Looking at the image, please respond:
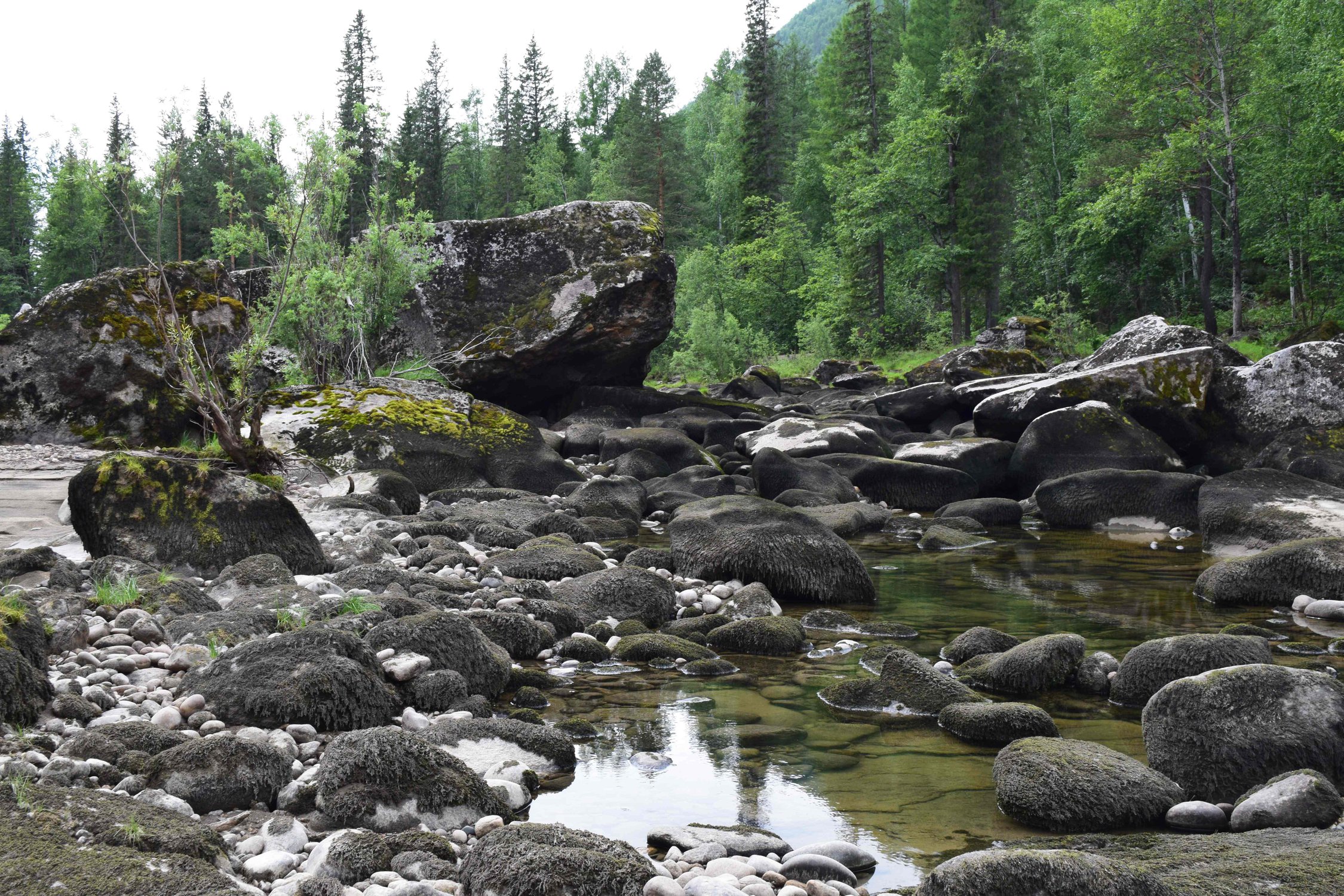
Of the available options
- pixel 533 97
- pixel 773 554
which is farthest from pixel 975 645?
pixel 533 97

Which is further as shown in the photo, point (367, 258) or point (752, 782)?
point (367, 258)

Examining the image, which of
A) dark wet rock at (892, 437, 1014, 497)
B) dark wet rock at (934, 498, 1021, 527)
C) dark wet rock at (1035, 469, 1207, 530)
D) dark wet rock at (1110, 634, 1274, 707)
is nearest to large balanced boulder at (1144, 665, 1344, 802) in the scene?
dark wet rock at (1110, 634, 1274, 707)

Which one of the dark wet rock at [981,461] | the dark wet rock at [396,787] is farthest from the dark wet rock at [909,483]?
the dark wet rock at [396,787]

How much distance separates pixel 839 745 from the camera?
477 centimetres

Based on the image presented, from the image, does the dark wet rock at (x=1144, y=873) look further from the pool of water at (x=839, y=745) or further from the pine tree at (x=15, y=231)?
the pine tree at (x=15, y=231)

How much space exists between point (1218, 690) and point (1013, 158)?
1628 inches

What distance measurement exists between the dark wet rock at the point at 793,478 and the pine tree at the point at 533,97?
5865cm

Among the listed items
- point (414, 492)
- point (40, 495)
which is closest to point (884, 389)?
point (414, 492)

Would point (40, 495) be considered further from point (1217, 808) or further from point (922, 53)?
point (922, 53)

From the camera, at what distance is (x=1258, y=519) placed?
387 inches

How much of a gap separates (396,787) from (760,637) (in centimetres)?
340

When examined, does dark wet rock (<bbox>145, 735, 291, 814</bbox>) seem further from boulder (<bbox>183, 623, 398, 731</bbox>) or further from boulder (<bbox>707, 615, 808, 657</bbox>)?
boulder (<bbox>707, 615, 808, 657</bbox>)

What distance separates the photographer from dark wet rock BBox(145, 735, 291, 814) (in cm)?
344

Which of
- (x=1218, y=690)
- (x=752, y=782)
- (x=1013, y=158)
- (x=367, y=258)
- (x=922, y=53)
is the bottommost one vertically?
(x=752, y=782)
